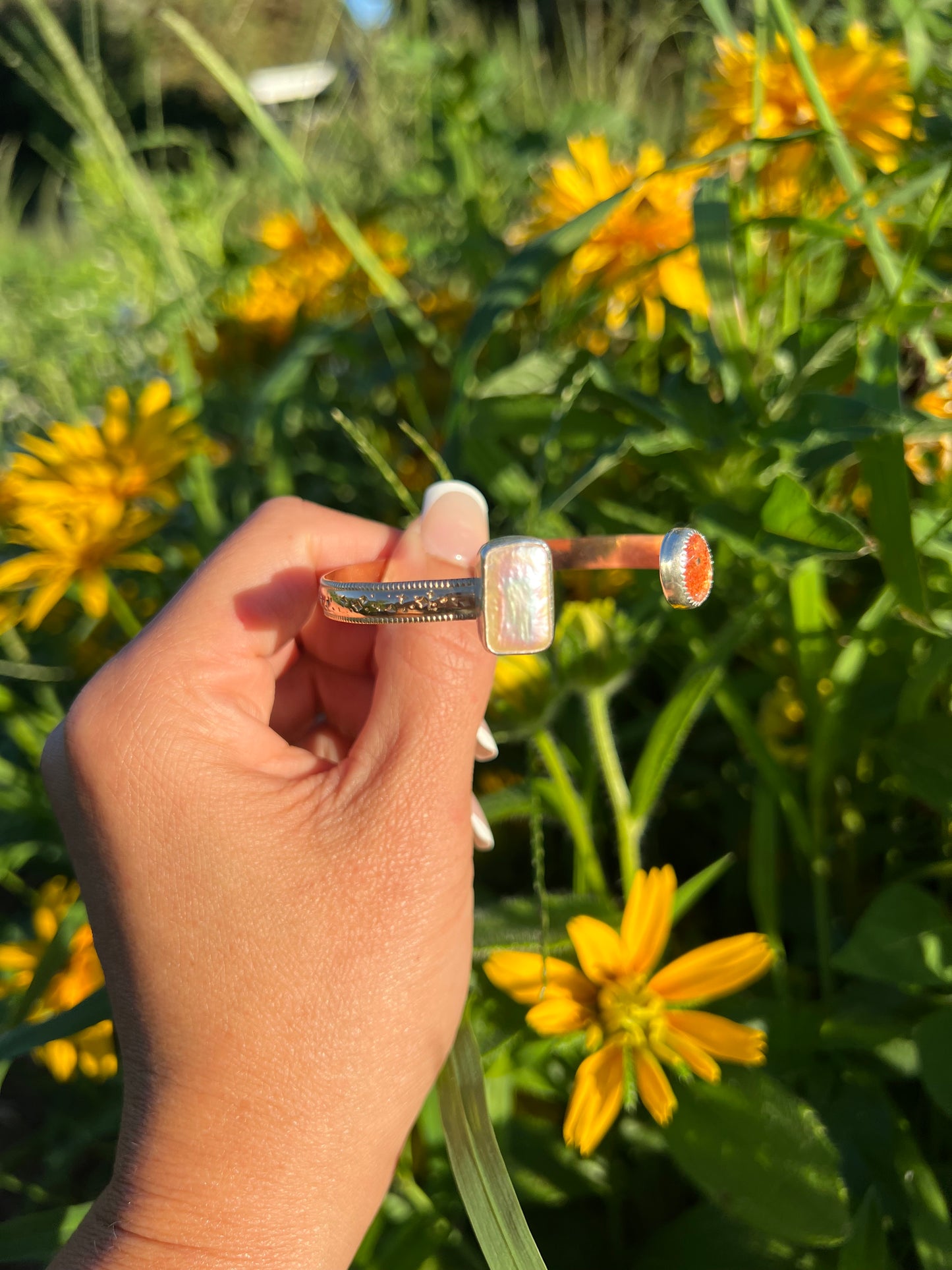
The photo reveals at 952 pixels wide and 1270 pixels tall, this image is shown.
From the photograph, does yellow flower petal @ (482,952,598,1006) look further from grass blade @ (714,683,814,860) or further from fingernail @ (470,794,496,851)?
grass blade @ (714,683,814,860)

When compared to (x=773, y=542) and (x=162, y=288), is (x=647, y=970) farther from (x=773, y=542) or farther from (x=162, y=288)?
(x=162, y=288)

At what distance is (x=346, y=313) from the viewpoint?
44.6 inches

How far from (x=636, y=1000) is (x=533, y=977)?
0.21ft

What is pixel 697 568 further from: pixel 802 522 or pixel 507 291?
pixel 507 291

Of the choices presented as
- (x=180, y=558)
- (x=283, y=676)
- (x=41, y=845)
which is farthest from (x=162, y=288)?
(x=283, y=676)

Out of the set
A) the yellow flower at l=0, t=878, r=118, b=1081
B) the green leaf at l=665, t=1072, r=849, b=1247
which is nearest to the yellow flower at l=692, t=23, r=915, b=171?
the green leaf at l=665, t=1072, r=849, b=1247

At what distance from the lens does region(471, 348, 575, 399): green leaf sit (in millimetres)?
674

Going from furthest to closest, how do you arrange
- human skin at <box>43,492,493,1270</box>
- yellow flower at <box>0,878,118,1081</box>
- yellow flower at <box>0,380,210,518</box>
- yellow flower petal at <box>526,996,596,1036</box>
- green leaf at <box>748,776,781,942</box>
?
1. yellow flower at <box>0,380,210,518</box>
2. yellow flower at <box>0,878,118,1081</box>
3. green leaf at <box>748,776,781,942</box>
4. yellow flower petal at <box>526,996,596,1036</box>
5. human skin at <box>43,492,493,1270</box>

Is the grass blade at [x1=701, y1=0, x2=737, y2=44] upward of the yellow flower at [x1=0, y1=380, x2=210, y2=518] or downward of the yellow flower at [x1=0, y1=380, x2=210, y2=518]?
upward

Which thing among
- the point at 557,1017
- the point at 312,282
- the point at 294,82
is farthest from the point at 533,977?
the point at 294,82

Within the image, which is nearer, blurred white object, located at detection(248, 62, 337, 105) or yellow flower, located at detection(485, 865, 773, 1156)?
yellow flower, located at detection(485, 865, 773, 1156)

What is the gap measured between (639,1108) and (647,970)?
16 centimetres

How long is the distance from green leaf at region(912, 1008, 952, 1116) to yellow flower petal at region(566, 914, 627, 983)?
160 mm

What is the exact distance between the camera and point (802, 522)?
508 millimetres
